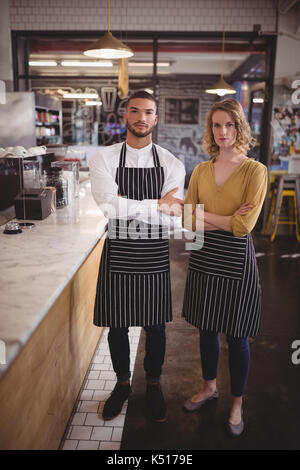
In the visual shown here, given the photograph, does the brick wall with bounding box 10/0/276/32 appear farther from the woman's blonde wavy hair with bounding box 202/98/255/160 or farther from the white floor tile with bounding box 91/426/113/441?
the white floor tile with bounding box 91/426/113/441

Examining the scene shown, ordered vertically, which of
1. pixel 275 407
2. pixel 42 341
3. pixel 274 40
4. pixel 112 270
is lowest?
pixel 275 407

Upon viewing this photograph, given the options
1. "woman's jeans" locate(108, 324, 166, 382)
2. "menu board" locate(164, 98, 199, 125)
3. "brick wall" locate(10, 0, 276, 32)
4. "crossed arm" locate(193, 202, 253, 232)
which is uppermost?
"brick wall" locate(10, 0, 276, 32)

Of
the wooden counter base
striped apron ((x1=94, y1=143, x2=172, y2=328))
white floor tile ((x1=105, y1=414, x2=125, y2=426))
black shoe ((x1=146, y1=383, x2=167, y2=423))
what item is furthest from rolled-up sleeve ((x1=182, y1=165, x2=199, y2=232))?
white floor tile ((x1=105, y1=414, x2=125, y2=426))

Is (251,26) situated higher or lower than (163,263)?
higher

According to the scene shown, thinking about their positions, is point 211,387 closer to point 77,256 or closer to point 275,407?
point 275,407

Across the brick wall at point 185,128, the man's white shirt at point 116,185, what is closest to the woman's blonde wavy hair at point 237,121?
the man's white shirt at point 116,185

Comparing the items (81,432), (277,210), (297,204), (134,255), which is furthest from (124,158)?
(297,204)

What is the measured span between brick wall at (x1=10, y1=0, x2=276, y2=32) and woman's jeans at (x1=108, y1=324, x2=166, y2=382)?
217 inches

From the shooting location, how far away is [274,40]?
6.56 m

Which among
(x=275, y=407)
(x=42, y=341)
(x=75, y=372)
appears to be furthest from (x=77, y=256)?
(x=275, y=407)

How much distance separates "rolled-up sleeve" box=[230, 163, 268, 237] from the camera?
6.48ft

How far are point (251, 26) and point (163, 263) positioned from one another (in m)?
5.52

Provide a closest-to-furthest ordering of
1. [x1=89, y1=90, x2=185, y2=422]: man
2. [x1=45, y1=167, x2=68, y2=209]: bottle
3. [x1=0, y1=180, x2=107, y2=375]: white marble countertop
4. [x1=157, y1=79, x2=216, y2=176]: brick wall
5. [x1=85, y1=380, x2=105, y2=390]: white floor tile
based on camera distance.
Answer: [x1=0, y1=180, x2=107, y2=375]: white marble countertop < [x1=89, y1=90, x2=185, y2=422]: man < [x1=85, y1=380, x2=105, y2=390]: white floor tile < [x1=45, y1=167, x2=68, y2=209]: bottle < [x1=157, y1=79, x2=216, y2=176]: brick wall

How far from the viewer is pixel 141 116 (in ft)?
6.99
